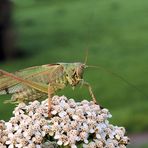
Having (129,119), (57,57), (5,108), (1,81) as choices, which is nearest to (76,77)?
(1,81)

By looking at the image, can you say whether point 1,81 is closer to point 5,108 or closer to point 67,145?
point 67,145

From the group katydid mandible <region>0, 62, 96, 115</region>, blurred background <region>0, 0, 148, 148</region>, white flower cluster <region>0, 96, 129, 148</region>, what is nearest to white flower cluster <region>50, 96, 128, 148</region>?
white flower cluster <region>0, 96, 129, 148</region>

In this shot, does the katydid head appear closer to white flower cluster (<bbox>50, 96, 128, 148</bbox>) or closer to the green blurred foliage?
white flower cluster (<bbox>50, 96, 128, 148</bbox>)

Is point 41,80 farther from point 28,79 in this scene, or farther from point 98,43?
point 98,43

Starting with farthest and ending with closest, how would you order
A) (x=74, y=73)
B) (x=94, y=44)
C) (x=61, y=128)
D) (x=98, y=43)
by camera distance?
(x=98, y=43)
(x=94, y=44)
(x=74, y=73)
(x=61, y=128)

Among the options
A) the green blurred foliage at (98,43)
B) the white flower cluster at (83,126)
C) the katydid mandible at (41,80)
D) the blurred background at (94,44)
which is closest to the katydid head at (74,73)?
the katydid mandible at (41,80)

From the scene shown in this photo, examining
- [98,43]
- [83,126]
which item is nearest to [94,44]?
[98,43]

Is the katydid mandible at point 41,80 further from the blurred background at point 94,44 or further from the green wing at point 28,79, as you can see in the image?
the blurred background at point 94,44
